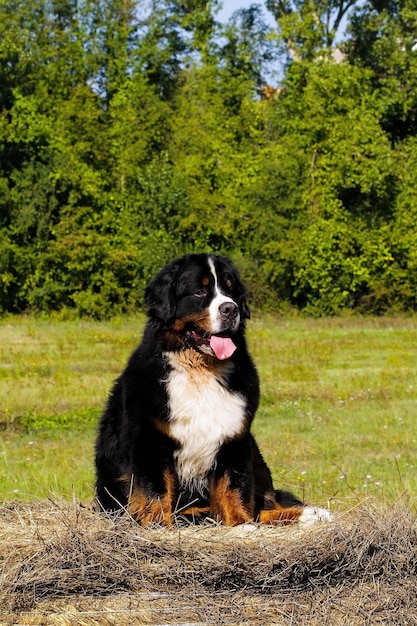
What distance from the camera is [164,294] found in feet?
17.2

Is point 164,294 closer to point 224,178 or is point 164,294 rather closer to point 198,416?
point 198,416

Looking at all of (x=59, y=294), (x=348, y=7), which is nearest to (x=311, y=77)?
(x=348, y=7)

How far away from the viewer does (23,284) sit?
Answer: 3212 cm

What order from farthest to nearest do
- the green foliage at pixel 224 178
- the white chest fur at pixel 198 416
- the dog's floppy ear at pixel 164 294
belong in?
the green foliage at pixel 224 178 → the dog's floppy ear at pixel 164 294 → the white chest fur at pixel 198 416

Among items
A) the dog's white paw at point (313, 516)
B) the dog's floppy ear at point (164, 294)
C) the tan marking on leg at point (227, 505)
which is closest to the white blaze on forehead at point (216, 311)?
the dog's floppy ear at point (164, 294)

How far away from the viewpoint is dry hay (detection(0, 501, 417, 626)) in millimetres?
4047

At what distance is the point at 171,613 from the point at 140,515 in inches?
39.7

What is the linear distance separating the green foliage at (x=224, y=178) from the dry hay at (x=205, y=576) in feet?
89.0

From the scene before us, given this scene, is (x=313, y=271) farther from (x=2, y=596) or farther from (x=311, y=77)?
(x=2, y=596)

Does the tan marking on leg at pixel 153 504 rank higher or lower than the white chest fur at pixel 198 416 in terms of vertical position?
lower

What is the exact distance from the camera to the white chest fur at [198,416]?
509cm

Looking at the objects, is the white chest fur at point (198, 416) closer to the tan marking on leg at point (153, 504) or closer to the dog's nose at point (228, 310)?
the tan marking on leg at point (153, 504)

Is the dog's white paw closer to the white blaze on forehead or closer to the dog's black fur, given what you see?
the dog's black fur

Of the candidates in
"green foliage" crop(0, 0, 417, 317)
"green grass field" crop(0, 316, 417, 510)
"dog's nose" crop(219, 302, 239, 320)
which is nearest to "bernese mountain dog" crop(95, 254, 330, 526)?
"dog's nose" crop(219, 302, 239, 320)
